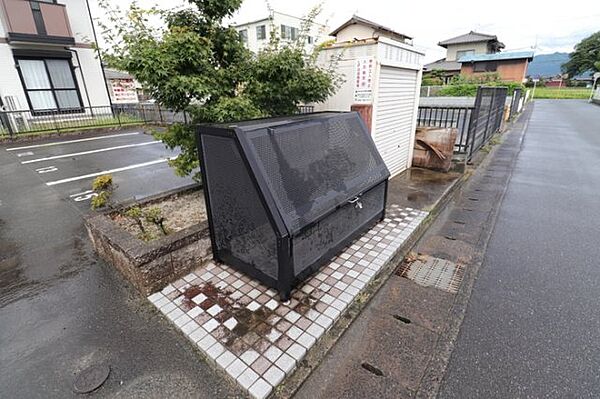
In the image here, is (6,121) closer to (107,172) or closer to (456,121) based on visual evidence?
(107,172)

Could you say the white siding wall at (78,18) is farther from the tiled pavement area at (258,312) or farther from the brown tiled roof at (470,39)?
the brown tiled roof at (470,39)

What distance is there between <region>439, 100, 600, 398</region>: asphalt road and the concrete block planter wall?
232 centimetres

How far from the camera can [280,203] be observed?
217 cm

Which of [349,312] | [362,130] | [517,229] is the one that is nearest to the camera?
[349,312]

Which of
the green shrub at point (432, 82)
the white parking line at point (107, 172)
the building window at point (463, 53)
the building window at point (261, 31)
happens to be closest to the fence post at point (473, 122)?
the white parking line at point (107, 172)

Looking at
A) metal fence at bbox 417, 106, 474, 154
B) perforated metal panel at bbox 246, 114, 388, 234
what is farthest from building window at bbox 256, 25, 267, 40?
Result: perforated metal panel at bbox 246, 114, 388, 234

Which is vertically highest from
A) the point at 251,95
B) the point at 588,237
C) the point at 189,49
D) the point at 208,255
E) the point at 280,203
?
→ the point at 189,49

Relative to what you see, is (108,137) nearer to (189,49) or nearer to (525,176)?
(189,49)

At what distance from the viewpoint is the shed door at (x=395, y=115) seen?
480 cm

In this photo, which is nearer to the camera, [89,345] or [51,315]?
[89,345]

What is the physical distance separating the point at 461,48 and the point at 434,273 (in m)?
47.6

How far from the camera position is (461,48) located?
39.8 meters

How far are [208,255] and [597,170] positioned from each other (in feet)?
28.3

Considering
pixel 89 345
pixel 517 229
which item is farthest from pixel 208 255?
pixel 517 229
